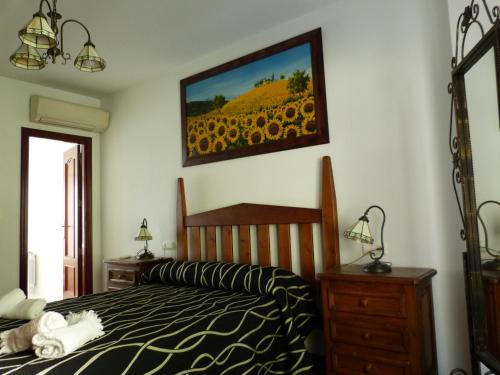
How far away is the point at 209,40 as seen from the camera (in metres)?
2.83

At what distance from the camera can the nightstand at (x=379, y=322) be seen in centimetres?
166

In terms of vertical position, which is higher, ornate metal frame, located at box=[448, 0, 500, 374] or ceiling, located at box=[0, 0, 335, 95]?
ceiling, located at box=[0, 0, 335, 95]

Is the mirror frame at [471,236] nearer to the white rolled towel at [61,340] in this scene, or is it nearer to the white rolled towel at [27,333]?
the white rolled towel at [61,340]

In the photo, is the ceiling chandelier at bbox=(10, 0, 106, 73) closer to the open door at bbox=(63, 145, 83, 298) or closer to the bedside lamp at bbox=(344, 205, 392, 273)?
the bedside lamp at bbox=(344, 205, 392, 273)

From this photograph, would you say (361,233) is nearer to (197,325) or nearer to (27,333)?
(197,325)

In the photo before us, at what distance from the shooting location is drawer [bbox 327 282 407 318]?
1.70 meters

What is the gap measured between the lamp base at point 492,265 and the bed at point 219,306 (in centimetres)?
88

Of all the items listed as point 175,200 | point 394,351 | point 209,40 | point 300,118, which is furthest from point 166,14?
point 394,351

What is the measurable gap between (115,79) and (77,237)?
178cm

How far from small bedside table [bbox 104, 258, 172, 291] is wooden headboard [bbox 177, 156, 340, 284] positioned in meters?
0.27

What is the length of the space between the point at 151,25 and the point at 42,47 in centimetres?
113

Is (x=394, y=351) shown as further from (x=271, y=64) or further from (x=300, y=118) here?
(x=271, y=64)

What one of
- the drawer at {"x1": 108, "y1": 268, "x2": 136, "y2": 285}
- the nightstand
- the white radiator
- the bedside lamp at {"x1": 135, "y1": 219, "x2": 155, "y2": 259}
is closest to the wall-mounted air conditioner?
the bedside lamp at {"x1": 135, "y1": 219, "x2": 155, "y2": 259}

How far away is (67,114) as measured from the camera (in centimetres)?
355
